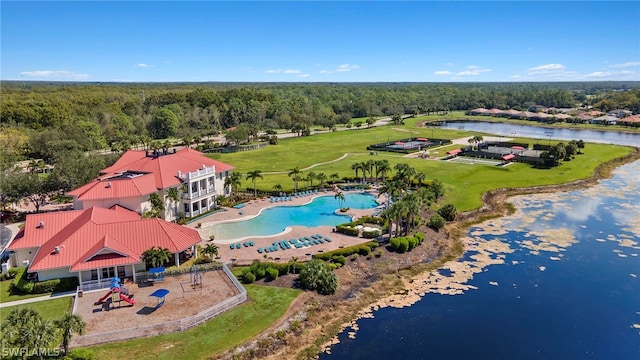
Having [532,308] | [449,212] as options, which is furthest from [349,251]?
[449,212]

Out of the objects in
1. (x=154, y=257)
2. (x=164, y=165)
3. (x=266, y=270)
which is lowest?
(x=266, y=270)

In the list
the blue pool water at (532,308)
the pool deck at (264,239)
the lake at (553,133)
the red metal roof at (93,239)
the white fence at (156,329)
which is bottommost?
the blue pool water at (532,308)

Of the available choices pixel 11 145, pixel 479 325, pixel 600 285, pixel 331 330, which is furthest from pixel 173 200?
pixel 11 145

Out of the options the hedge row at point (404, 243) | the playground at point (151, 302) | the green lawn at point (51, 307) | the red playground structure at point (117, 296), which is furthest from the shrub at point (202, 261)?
the hedge row at point (404, 243)

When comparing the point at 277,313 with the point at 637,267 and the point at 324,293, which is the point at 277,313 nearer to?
the point at 324,293

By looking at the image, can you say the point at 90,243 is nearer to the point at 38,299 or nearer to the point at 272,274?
the point at 38,299

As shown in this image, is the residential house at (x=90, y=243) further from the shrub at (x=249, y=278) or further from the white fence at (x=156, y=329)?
the white fence at (x=156, y=329)
